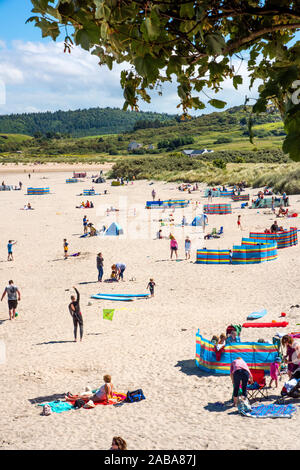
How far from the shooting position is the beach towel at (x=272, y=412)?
314 inches

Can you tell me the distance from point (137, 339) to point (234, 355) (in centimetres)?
393

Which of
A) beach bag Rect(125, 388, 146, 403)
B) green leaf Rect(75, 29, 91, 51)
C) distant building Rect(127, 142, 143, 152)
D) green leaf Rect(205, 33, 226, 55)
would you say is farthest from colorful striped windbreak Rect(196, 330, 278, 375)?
distant building Rect(127, 142, 143, 152)

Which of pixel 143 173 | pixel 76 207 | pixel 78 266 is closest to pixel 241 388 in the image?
pixel 78 266

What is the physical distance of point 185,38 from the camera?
3.21 metres

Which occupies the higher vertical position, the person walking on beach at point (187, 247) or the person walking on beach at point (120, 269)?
the person walking on beach at point (187, 247)

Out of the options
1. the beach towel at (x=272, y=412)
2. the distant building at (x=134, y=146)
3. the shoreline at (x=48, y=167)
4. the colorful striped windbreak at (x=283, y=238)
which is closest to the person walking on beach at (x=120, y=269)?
the colorful striped windbreak at (x=283, y=238)

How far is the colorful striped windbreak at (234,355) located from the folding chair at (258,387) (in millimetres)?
166

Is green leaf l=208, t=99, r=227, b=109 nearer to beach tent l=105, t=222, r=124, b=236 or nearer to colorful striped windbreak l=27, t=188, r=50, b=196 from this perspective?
beach tent l=105, t=222, r=124, b=236

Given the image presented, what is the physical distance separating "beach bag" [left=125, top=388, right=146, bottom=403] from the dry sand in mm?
197

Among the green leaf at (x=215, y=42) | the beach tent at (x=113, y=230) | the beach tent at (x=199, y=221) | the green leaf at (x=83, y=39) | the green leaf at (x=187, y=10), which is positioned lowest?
the beach tent at (x=113, y=230)

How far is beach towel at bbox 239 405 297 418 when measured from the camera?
7983mm

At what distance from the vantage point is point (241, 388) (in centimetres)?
855

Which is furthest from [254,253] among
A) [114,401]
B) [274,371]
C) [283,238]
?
[114,401]

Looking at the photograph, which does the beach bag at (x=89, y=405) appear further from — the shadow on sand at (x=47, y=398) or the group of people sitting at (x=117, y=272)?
the group of people sitting at (x=117, y=272)
